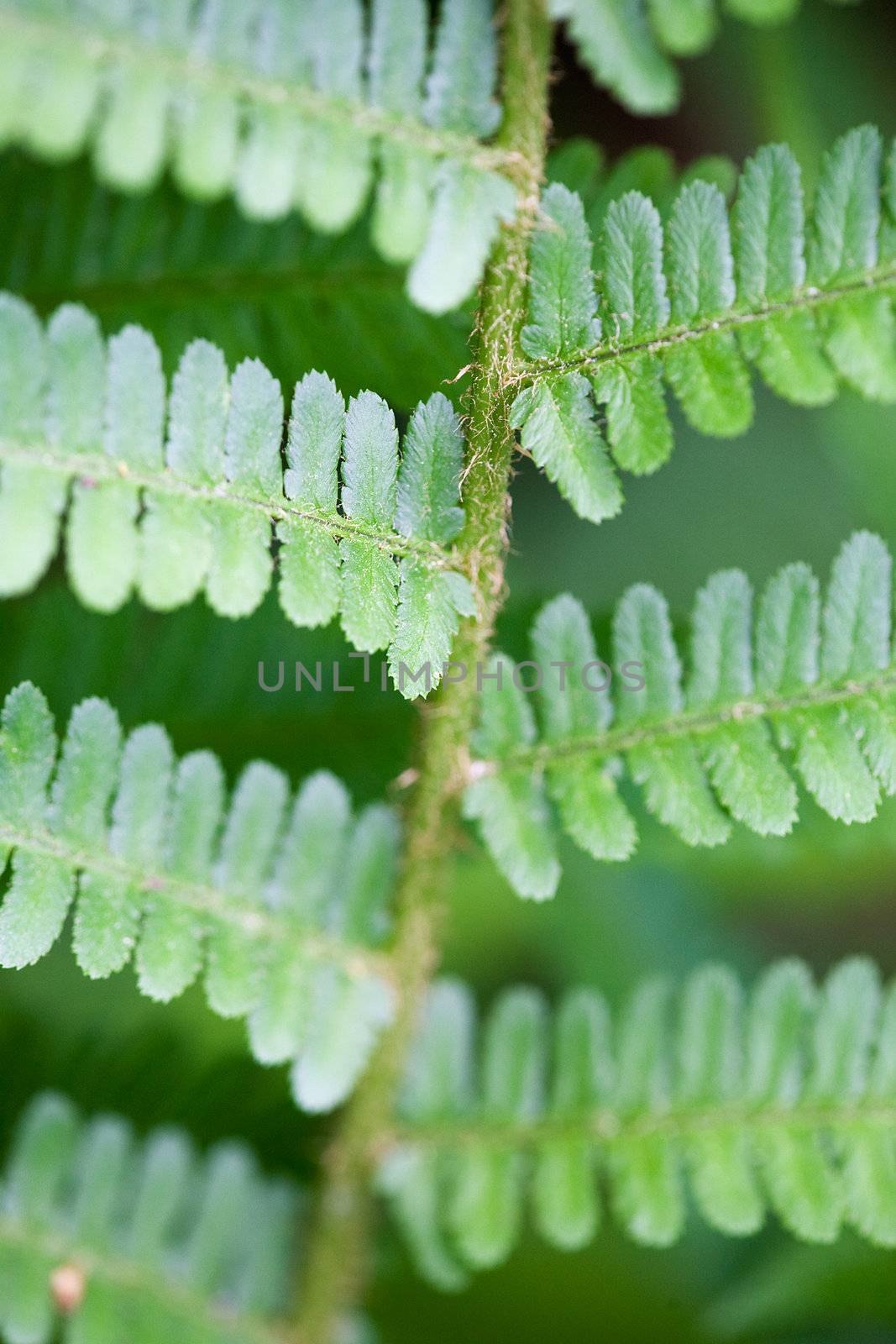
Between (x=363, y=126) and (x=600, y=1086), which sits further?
(x=600, y=1086)

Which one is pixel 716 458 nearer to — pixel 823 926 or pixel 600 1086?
pixel 823 926

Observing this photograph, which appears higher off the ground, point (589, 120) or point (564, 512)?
point (589, 120)

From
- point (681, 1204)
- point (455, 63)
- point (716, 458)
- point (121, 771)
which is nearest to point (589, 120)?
point (716, 458)

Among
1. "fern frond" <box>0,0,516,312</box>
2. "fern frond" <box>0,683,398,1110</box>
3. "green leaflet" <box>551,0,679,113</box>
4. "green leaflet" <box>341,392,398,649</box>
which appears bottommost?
"fern frond" <box>0,683,398,1110</box>

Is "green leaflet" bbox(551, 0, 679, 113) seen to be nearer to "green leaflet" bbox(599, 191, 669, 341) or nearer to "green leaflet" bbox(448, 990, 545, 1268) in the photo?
"green leaflet" bbox(599, 191, 669, 341)

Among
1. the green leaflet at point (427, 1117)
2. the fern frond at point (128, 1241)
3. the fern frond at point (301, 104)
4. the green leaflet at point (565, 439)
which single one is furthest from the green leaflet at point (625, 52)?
the fern frond at point (128, 1241)

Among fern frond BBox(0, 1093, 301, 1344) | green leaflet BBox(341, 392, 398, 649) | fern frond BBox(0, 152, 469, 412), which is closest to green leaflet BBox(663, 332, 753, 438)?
green leaflet BBox(341, 392, 398, 649)
